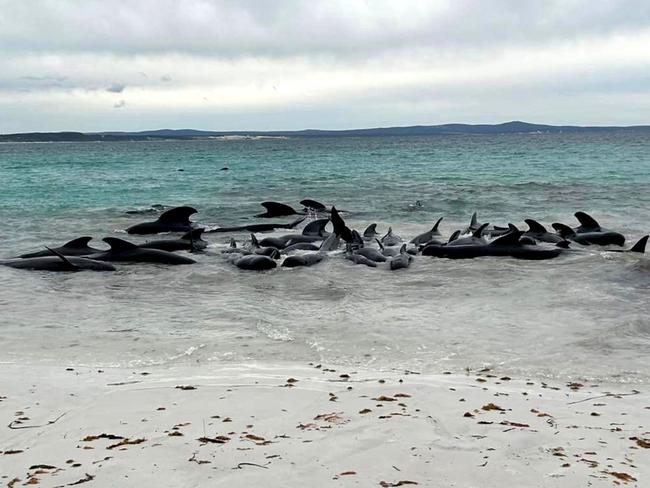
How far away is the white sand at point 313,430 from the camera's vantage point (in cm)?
448

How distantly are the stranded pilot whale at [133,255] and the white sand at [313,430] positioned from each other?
686cm

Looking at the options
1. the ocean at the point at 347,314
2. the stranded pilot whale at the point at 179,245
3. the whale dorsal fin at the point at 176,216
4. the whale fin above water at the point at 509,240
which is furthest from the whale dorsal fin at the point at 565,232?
the whale dorsal fin at the point at 176,216

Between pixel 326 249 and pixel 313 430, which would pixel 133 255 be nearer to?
pixel 326 249

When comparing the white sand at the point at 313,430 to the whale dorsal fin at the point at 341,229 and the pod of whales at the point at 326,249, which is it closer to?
the pod of whales at the point at 326,249

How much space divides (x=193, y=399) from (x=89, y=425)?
86cm

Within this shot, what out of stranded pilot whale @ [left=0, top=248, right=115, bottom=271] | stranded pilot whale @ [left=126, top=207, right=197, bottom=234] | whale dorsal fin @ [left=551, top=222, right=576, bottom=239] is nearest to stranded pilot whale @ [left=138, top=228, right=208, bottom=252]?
stranded pilot whale @ [left=0, top=248, right=115, bottom=271]

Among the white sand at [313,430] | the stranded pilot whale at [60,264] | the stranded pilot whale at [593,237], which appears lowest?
the stranded pilot whale at [60,264]

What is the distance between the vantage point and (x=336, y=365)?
285 inches

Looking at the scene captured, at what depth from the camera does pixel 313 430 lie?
207 inches

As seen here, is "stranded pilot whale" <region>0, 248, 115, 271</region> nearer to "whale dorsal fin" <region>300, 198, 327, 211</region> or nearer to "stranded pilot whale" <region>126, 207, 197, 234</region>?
"stranded pilot whale" <region>126, 207, 197, 234</region>

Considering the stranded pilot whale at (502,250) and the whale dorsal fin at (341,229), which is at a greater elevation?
the whale dorsal fin at (341,229)

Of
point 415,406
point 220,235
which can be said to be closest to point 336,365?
point 415,406

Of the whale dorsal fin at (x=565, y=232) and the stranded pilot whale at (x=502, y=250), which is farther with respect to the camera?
the whale dorsal fin at (x=565, y=232)

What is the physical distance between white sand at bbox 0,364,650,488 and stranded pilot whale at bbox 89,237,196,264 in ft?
22.5
